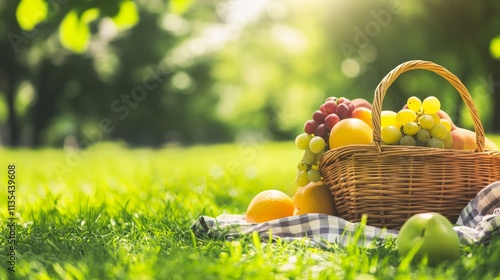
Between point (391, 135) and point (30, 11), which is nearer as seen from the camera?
point (391, 135)

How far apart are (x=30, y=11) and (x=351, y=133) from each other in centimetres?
168

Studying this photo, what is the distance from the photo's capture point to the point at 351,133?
261 cm

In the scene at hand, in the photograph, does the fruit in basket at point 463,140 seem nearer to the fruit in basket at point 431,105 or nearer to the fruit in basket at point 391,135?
the fruit in basket at point 431,105

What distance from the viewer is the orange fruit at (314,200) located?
279cm

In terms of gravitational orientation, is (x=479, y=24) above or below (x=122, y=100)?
above

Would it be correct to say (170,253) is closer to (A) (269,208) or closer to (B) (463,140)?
(A) (269,208)

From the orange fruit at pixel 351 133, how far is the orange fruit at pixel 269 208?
380mm

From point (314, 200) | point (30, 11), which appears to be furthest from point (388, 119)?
point (30, 11)

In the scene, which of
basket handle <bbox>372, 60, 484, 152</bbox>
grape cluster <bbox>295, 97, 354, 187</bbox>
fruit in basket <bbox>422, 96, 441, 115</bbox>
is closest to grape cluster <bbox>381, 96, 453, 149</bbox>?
fruit in basket <bbox>422, 96, 441, 115</bbox>

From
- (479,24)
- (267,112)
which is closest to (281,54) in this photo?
(267,112)

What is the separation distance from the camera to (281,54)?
23.8 metres

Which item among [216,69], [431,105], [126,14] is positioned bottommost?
[431,105]

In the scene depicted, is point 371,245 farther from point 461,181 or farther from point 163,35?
point 163,35

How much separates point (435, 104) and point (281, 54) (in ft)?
70.3
